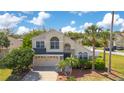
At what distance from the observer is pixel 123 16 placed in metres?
8.04

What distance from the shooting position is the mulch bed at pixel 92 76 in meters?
7.93

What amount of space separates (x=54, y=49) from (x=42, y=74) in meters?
1.09

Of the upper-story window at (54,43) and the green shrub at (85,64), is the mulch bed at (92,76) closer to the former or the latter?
the green shrub at (85,64)

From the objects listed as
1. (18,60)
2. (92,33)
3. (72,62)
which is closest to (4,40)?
(18,60)

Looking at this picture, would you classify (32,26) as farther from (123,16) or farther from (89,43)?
(123,16)

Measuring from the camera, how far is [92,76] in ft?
26.6

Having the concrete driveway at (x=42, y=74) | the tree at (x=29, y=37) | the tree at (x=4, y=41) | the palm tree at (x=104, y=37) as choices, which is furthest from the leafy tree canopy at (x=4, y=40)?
the palm tree at (x=104, y=37)

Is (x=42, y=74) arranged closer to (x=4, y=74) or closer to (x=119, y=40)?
(x=4, y=74)

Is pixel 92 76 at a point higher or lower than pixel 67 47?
lower

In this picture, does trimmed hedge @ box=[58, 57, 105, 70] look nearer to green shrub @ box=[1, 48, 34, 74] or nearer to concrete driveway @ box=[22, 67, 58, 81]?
concrete driveway @ box=[22, 67, 58, 81]

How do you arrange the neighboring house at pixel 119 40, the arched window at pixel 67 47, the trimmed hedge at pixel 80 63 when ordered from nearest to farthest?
the trimmed hedge at pixel 80 63, the neighboring house at pixel 119 40, the arched window at pixel 67 47

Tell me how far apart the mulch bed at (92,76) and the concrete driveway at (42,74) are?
16 centimetres

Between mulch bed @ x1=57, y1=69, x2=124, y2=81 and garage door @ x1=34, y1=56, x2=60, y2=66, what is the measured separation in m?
0.41
